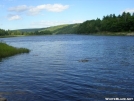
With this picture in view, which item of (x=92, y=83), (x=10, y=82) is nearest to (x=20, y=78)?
(x=10, y=82)

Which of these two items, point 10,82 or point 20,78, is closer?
point 10,82

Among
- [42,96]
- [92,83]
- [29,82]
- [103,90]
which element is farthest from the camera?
[29,82]

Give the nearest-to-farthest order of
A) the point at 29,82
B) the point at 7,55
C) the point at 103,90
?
the point at 103,90 < the point at 29,82 < the point at 7,55

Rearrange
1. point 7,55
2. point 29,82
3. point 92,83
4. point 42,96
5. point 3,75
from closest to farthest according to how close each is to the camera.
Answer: point 42,96, point 92,83, point 29,82, point 3,75, point 7,55

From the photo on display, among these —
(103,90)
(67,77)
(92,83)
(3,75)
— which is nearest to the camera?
(103,90)

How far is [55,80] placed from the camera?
23.5m

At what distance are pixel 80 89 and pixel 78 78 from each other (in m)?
4.50

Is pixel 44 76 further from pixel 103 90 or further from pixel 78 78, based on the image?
pixel 103 90

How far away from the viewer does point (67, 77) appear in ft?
81.1

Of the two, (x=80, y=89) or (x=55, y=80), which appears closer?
(x=80, y=89)

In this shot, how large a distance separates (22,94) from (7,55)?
3143 centimetres

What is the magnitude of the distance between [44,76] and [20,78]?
9.12 feet

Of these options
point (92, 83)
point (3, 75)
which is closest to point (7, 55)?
point (3, 75)

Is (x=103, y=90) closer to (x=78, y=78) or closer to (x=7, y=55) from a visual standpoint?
(x=78, y=78)
